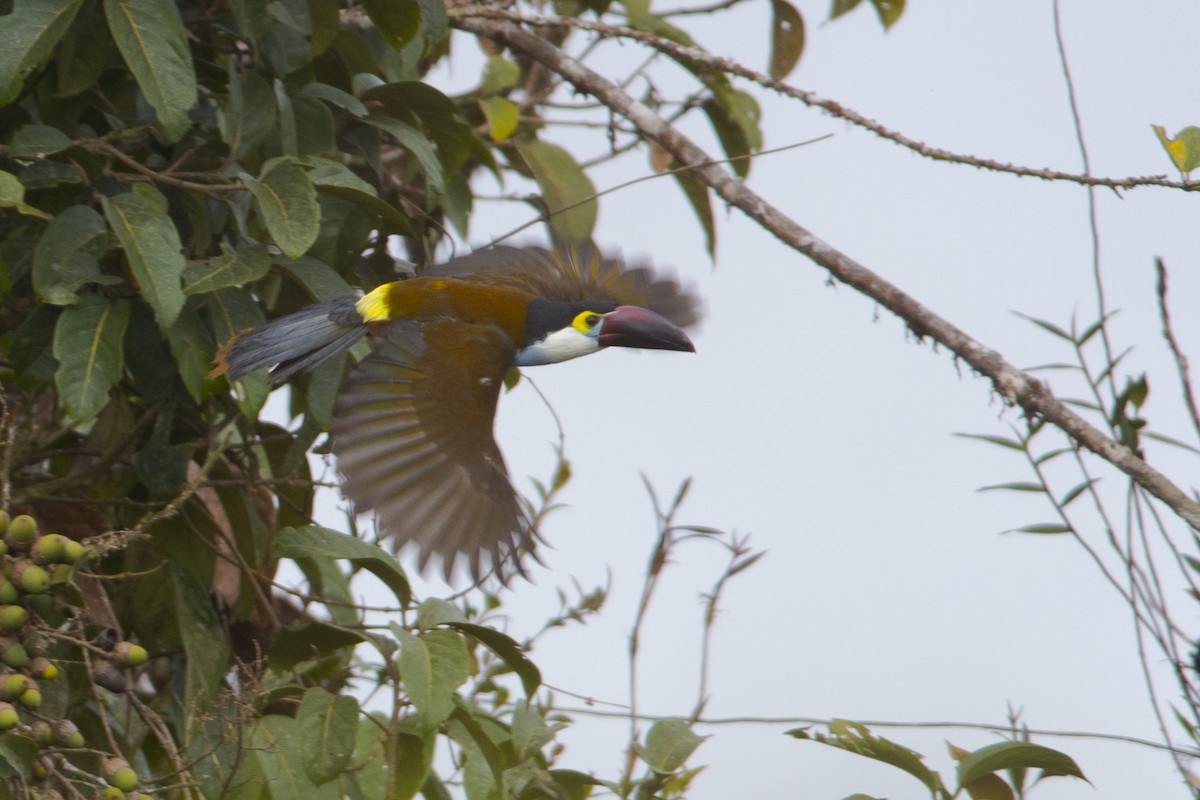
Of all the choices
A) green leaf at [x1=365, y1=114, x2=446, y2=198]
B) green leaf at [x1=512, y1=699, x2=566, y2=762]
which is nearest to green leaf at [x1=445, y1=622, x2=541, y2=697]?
green leaf at [x1=512, y1=699, x2=566, y2=762]

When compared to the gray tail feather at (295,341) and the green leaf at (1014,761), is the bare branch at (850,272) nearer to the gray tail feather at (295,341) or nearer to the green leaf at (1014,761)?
the green leaf at (1014,761)

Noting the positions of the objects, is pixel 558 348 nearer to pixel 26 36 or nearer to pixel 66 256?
pixel 66 256

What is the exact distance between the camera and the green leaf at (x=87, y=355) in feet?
5.48

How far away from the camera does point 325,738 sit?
1.70 metres

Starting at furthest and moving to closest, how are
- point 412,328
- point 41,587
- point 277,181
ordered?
point 412,328, point 277,181, point 41,587

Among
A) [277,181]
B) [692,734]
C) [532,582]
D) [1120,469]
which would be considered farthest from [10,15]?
[1120,469]

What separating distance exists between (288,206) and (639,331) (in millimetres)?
824

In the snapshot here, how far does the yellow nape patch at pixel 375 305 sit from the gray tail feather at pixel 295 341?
1.0 inches

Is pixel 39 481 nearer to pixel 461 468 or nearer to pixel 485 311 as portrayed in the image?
pixel 461 468

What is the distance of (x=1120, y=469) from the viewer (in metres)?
1.82

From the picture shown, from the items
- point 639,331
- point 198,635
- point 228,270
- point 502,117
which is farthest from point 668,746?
point 502,117

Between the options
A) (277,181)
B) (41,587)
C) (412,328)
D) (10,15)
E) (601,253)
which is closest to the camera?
(41,587)

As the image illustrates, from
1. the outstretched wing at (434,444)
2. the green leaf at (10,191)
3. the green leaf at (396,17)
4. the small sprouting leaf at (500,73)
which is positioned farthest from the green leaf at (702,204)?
the green leaf at (10,191)

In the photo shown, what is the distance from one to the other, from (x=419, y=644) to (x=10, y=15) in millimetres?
867
